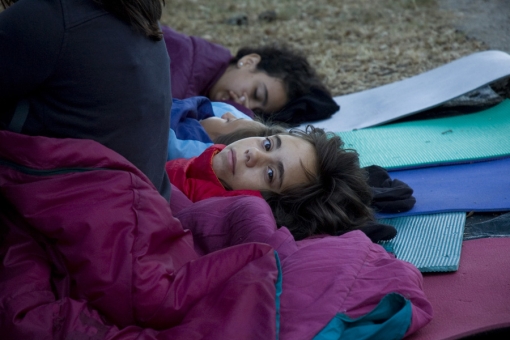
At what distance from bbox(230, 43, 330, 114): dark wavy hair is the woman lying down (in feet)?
5.18

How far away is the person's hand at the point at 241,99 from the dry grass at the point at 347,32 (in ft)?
3.22

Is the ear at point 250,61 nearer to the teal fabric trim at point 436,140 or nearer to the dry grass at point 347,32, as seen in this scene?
the dry grass at point 347,32

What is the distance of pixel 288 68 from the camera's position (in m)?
4.34

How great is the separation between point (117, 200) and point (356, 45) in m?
4.46

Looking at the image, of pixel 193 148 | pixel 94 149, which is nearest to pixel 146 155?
pixel 94 149

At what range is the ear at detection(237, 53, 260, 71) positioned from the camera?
4398mm

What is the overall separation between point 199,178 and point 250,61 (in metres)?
1.90

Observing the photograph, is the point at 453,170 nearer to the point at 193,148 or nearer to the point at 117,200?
the point at 193,148

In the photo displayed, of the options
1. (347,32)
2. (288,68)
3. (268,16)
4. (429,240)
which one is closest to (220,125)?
(288,68)

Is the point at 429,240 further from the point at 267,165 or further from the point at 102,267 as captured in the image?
the point at 102,267

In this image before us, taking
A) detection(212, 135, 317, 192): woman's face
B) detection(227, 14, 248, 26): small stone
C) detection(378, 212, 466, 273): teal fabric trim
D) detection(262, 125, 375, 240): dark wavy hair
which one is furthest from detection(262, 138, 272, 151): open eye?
detection(227, 14, 248, 26): small stone

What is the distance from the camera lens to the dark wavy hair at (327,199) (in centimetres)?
245

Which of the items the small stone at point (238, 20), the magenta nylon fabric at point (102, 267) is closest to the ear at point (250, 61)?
the small stone at point (238, 20)

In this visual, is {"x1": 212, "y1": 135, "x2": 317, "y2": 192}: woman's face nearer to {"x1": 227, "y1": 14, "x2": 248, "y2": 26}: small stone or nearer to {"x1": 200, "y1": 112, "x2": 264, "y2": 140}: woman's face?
{"x1": 200, "y1": 112, "x2": 264, "y2": 140}: woman's face
